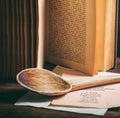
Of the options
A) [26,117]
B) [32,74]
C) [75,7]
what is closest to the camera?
[26,117]

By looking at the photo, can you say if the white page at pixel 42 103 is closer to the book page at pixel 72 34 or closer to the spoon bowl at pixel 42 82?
the spoon bowl at pixel 42 82

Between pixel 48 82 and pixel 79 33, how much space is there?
18 centimetres

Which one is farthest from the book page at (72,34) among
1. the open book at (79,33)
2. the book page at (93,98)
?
the book page at (93,98)

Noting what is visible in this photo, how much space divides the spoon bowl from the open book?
7 cm

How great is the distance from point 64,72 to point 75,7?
0.54 ft

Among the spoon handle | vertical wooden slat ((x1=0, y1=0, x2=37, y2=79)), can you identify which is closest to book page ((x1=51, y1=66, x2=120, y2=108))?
the spoon handle

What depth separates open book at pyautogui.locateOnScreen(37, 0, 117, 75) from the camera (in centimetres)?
80

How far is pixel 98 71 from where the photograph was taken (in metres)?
0.86

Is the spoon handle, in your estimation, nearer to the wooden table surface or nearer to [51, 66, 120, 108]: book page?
[51, 66, 120, 108]: book page

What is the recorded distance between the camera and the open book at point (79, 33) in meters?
0.80

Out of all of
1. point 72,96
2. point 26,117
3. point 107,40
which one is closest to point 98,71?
point 107,40

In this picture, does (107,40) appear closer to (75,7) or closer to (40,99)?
(75,7)

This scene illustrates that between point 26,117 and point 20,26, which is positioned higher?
point 20,26

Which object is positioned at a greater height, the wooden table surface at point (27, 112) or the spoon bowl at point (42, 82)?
the spoon bowl at point (42, 82)
